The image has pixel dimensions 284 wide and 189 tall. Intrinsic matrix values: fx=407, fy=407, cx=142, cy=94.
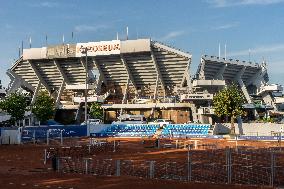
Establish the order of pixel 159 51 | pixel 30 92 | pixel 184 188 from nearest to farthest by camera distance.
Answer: pixel 184 188 < pixel 159 51 < pixel 30 92

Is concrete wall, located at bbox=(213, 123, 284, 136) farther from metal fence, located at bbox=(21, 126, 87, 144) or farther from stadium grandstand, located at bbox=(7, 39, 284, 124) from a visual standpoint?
metal fence, located at bbox=(21, 126, 87, 144)

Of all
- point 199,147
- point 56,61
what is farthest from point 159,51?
point 199,147

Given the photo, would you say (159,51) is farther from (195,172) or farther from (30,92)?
(195,172)

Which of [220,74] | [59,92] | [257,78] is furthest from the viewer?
[59,92]

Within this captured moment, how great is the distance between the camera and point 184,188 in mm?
24156

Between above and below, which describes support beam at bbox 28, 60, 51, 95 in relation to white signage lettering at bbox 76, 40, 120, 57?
below

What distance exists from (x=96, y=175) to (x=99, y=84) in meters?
87.3

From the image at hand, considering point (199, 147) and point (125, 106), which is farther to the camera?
point (125, 106)

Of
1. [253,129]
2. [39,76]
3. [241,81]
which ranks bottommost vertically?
[253,129]

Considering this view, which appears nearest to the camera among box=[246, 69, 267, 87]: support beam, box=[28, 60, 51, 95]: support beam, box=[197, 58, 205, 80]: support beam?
box=[197, 58, 205, 80]: support beam

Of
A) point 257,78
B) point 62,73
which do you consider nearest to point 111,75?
point 62,73

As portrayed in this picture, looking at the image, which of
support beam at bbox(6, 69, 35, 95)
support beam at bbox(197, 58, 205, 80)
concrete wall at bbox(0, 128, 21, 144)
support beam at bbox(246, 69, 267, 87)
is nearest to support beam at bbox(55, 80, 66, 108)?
support beam at bbox(6, 69, 35, 95)

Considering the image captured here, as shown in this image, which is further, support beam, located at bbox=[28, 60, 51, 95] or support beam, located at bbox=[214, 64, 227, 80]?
support beam, located at bbox=[28, 60, 51, 95]

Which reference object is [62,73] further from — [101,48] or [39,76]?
[101,48]
